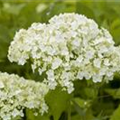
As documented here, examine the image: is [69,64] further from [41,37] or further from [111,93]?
[111,93]

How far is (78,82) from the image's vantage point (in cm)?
287

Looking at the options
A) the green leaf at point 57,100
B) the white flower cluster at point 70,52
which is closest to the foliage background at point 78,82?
the green leaf at point 57,100

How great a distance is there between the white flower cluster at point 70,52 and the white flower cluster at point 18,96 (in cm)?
10

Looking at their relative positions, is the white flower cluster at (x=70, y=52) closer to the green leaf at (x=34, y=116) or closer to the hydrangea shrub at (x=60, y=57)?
the hydrangea shrub at (x=60, y=57)

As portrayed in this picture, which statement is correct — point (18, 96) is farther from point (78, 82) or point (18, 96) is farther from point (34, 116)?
point (78, 82)

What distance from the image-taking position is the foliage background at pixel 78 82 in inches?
89.2

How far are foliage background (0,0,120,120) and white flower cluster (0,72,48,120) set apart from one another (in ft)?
0.16

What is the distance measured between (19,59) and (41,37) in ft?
0.47

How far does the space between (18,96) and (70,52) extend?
293 mm

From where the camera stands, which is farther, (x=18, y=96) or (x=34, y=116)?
(x=34, y=116)

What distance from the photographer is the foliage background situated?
2.27m

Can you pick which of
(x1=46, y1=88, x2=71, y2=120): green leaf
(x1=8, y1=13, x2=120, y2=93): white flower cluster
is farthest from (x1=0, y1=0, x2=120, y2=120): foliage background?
(x1=8, y1=13, x2=120, y2=93): white flower cluster

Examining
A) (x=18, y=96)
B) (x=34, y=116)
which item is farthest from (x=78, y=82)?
(x=18, y=96)

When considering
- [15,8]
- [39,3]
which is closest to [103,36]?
[15,8]
